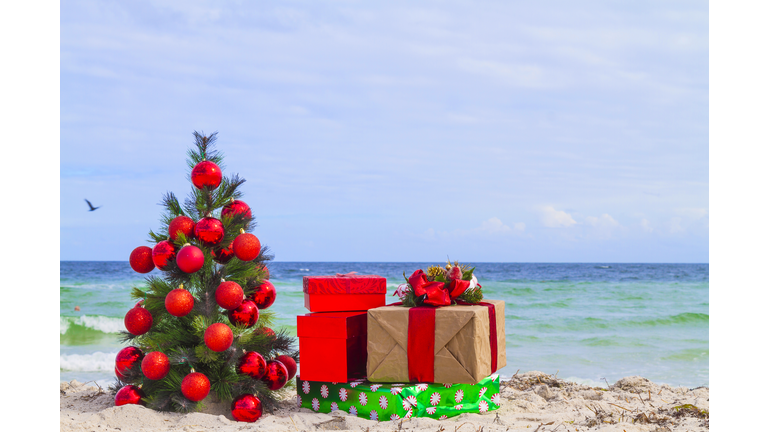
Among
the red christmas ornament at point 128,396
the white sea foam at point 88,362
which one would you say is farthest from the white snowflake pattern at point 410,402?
the white sea foam at point 88,362

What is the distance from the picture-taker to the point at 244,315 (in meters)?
3.18

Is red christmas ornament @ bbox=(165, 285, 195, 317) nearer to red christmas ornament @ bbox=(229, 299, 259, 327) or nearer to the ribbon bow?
red christmas ornament @ bbox=(229, 299, 259, 327)

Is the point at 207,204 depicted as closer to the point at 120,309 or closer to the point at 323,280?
the point at 323,280

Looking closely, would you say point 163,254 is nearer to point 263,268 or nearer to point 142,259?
point 142,259

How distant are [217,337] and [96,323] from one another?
7.61 metres

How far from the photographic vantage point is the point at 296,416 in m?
3.12

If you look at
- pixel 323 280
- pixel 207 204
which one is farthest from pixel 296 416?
pixel 207 204

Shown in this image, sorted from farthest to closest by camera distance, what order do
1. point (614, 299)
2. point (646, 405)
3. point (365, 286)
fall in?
point (614, 299) → point (646, 405) → point (365, 286)

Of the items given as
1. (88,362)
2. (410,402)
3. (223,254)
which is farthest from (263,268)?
(88,362)

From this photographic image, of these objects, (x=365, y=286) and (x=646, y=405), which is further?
(x=646, y=405)

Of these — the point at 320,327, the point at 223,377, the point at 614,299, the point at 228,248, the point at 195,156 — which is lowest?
the point at 614,299

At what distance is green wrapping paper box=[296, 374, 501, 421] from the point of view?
9.80 ft

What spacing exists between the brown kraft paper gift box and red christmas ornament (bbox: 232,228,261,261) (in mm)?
755

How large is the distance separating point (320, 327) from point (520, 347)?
4.73 meters
